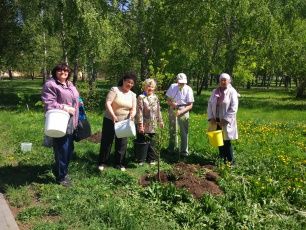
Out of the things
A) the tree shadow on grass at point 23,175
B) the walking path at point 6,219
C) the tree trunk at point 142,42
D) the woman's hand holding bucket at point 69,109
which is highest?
the tree trunk at point 142,42

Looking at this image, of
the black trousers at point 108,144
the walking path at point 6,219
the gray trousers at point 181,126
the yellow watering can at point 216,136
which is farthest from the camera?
the gray trousers at point 181,126

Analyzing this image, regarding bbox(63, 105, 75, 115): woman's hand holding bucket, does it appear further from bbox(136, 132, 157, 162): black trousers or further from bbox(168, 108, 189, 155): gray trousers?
bbox(168, 108, 189, 155): gray trousers

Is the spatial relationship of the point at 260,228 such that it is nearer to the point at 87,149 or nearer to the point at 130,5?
the point at 87,149

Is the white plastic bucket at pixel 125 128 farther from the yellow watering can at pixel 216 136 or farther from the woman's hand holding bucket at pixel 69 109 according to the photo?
the yellow watering can at pixel 216 136

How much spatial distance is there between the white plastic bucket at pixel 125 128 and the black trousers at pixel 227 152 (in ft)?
6.48

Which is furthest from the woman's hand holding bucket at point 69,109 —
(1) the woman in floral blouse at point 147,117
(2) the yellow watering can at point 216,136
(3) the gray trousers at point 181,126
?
(3) the gray trousers at point 181,126

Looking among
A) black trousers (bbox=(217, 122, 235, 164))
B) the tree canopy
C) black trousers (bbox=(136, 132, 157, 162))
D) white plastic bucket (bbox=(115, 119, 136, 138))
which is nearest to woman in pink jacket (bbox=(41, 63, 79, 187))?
white plastic bucket (bbox=(115, 119, 136, 138))

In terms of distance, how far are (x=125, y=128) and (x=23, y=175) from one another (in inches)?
77.8

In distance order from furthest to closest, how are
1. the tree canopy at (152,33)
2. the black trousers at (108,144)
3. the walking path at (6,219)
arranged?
the tree canopy at (152,33) < the black trousers at (108,144) < the walking path at (6,219)

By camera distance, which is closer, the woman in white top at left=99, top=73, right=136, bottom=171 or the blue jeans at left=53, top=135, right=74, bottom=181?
the blue jeans at left=53, top=135, right=74, bottom=181

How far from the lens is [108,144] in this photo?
26.1 ft

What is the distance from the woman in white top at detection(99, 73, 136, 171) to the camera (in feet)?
25.1

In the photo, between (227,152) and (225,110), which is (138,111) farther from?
(227,152)

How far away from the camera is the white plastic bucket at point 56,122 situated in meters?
6.41
